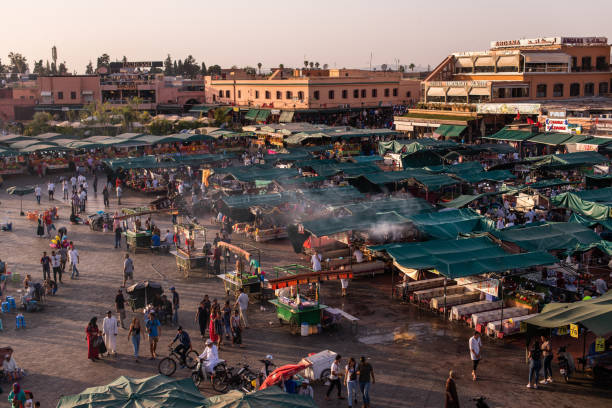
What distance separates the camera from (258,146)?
57250 mm

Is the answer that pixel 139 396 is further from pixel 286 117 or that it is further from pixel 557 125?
pixel 286 117

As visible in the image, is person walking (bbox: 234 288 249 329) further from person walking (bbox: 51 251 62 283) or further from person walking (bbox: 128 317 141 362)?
person walking (bbox: 51 251 62 283)

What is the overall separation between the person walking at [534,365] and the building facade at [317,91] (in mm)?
54247

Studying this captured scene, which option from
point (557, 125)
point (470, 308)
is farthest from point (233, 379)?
point (557, 125)

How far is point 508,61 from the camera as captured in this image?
57531 mm

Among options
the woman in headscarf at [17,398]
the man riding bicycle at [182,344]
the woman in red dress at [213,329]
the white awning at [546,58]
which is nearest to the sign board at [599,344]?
the woman in red dress at [213,329]

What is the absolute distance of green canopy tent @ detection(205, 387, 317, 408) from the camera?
9820mm

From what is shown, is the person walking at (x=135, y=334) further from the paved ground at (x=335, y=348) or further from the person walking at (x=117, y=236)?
the person walking at (x=117, y=236)

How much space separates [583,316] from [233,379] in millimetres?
7647

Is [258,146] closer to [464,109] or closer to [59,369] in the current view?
[464,109]

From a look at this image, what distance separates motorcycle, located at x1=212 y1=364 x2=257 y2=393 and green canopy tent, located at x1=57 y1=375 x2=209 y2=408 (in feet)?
9.31

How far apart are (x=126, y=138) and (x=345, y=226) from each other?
3122cm

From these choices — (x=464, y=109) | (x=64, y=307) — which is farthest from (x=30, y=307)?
(x=464, y=109)

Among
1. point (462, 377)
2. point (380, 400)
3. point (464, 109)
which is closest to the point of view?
point (380, 400)
